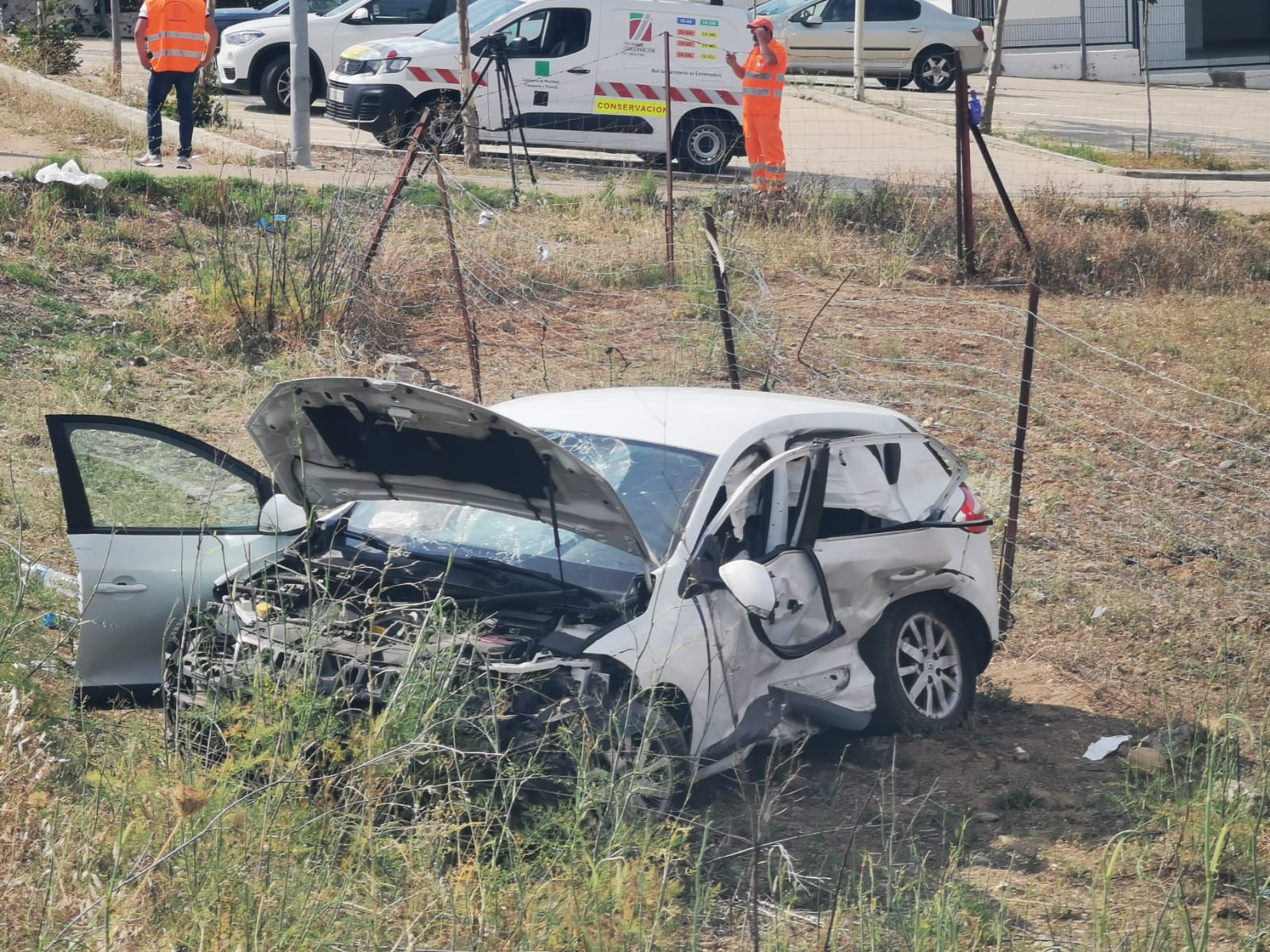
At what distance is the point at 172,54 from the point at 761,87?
5.73m

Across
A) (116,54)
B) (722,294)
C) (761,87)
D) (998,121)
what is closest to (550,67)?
(761,87)

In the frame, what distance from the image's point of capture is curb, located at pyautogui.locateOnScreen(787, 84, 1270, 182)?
1797 centimetres

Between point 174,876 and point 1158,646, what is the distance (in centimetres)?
503

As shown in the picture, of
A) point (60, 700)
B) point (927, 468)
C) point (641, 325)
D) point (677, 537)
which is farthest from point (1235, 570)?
point (60, 700)

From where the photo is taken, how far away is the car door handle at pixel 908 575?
5.70 m

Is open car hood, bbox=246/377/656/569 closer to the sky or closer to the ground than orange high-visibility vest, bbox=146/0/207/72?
closer to the ground

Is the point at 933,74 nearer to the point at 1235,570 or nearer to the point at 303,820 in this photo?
the point at 1235,570

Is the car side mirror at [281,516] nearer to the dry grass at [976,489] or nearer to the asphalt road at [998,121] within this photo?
the dry grass at [976,489]

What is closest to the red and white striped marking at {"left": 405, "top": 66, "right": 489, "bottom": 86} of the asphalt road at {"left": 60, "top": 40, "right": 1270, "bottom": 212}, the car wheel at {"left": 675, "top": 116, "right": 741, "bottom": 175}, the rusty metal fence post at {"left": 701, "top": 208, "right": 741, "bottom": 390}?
the asphalt road at {"left": 60, "top": 40, "right": 1270, "bottom": 212}

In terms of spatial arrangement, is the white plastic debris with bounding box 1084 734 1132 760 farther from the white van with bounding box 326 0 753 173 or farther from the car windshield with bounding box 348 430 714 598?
the white van with bounding box 326 0 753 173

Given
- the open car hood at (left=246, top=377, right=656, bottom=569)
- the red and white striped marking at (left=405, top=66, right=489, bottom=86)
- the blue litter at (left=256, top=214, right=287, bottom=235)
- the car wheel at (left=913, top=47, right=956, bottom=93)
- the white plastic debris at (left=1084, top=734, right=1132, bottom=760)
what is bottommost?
the white plastic debris at (left=1084, top=734, right=1132, bottom=760)

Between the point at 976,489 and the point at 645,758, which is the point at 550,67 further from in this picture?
the point at 645,758

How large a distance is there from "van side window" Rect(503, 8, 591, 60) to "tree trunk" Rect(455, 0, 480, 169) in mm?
802

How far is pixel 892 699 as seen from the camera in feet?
18.3
